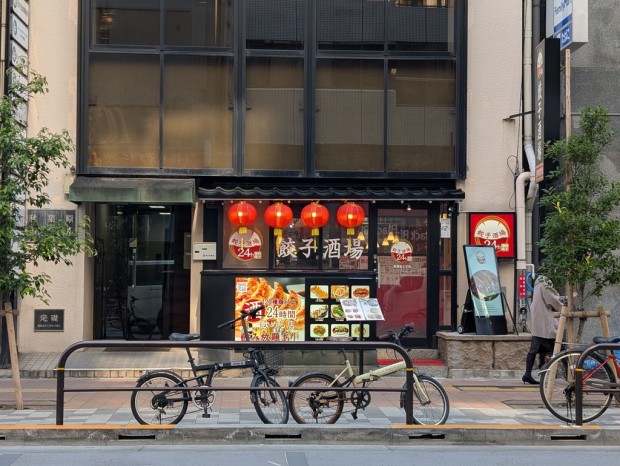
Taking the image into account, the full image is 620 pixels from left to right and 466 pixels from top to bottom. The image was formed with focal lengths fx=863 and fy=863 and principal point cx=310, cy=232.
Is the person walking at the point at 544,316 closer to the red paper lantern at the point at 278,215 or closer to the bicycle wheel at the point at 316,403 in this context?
the red paper lantern at the point at 278,215

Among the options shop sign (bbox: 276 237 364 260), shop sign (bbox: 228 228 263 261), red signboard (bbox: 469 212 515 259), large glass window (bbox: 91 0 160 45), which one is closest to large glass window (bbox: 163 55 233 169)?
large glass window (bbox: 91 0 160 45)

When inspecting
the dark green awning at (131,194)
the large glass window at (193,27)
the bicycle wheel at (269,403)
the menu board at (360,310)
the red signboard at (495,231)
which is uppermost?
the large glass window at (193,27)

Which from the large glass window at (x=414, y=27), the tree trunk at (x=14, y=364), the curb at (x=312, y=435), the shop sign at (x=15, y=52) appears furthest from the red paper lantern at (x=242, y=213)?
the curb at (x=312, y=435)

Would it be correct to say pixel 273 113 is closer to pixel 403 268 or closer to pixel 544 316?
pixel 403 268

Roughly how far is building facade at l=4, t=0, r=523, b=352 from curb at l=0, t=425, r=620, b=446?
5.58 m

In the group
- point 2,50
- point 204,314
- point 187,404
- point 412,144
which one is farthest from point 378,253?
point 2,50

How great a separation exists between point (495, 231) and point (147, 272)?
6.96 metres

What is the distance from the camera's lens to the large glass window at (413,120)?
16391 millimetres

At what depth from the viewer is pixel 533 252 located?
16.8 metres

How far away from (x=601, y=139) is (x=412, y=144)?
4.64 meters

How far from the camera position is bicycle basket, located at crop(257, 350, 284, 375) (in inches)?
429

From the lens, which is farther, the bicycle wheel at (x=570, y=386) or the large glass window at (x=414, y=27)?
the large glass window at (x=414, y=27)

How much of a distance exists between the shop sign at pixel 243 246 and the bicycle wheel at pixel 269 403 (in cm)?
544

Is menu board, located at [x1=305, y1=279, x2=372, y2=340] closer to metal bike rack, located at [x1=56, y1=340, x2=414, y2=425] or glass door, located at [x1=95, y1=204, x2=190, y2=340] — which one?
glass door, located at [x1=95, y1=204, x2=190, y2=340]
